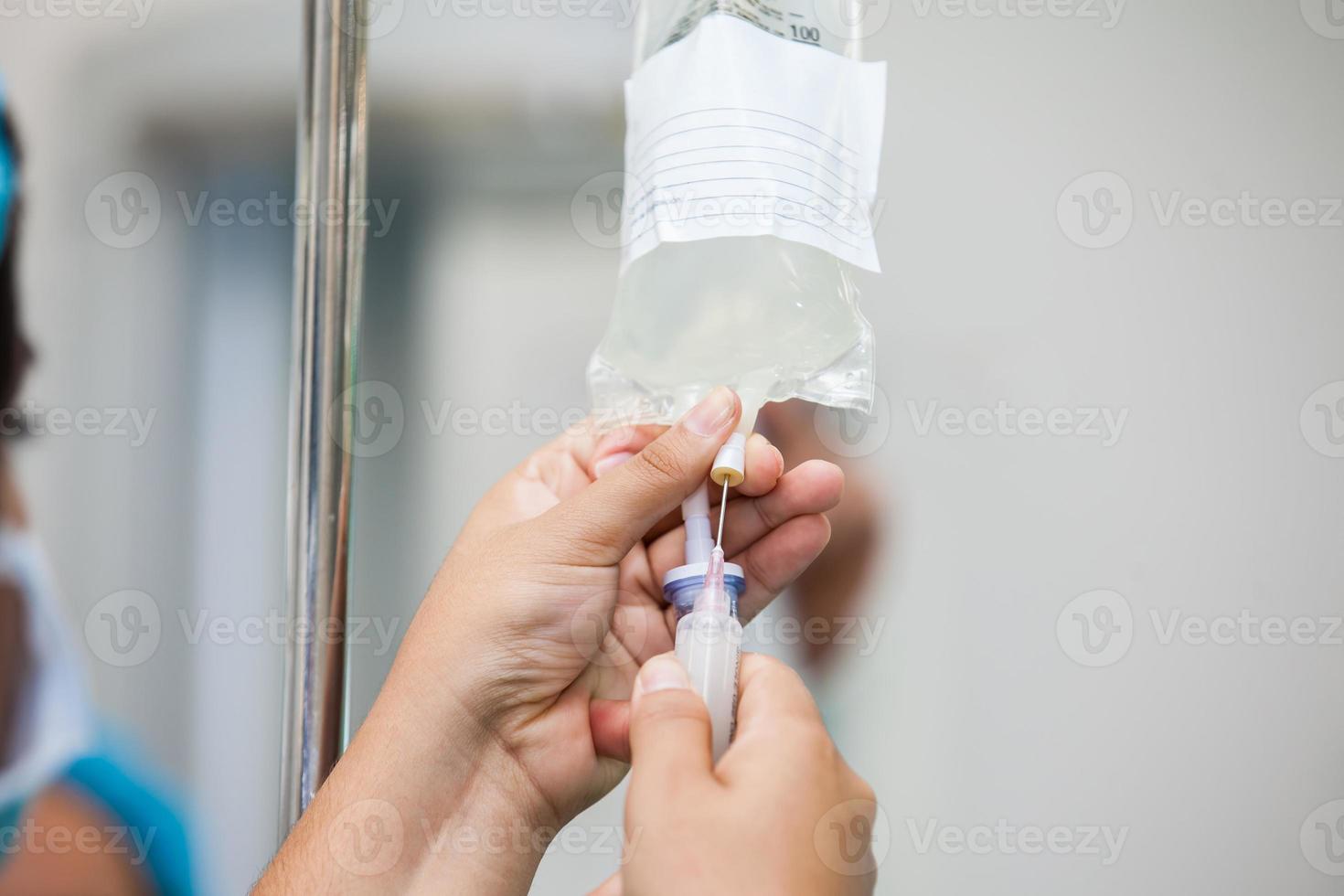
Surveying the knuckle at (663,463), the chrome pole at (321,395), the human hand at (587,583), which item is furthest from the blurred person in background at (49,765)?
the knuckle at (663,463)

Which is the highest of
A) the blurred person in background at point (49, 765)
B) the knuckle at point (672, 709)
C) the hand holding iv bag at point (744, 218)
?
the hand holding iv bag at point (744, 218)

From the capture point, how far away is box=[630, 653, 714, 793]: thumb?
368mm

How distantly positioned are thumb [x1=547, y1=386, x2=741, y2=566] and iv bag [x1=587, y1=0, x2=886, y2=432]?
4cm

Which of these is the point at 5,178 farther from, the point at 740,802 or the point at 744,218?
the point at 740,802

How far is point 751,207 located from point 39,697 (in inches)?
30.1

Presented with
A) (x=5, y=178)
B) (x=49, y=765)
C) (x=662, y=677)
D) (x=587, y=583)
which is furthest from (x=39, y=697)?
(x=662, y=677)

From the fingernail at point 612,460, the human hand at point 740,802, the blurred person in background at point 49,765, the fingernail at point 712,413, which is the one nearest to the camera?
the human hand at point 740,802

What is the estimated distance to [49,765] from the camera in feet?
2.67

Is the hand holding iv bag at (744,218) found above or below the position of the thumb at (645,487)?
above

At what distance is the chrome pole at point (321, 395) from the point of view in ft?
1.89

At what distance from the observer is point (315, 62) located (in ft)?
1.91

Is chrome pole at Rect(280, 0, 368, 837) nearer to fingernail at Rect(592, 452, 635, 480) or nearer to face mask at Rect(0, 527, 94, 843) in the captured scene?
fingernail at Rect(592, 452, 635, 480)

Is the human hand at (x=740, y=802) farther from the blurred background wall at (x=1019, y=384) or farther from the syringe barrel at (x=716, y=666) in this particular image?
the blurred background wall at (x=1019, y=384)

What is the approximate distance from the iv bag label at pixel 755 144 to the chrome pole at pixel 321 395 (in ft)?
0.61
